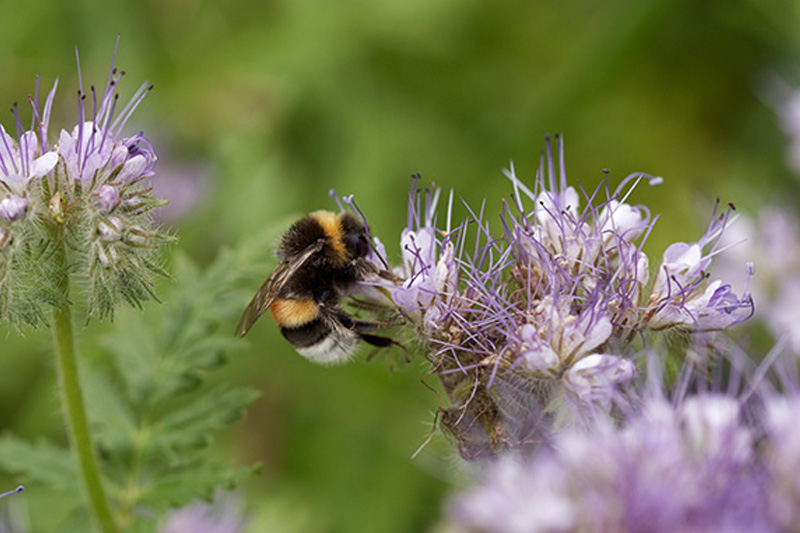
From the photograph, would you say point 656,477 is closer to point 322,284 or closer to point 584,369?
point 584,369

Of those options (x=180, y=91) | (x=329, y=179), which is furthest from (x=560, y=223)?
(x=180, y=91)

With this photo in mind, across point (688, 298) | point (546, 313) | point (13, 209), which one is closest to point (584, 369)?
point (546, 313)

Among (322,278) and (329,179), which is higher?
(322,278)

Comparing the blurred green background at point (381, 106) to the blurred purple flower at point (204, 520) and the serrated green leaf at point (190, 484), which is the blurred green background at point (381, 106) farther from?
the serrated green leaf at point (190, 484)

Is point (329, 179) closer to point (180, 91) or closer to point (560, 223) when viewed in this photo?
point (180, 91)

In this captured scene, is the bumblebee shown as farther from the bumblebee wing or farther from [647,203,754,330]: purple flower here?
[647,203,754,330]: purple flower
